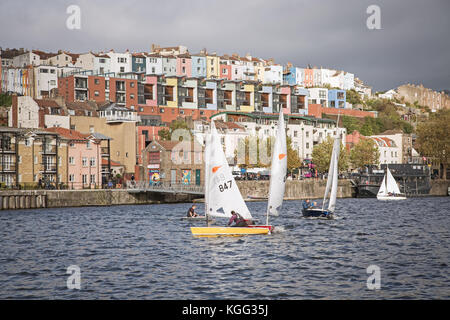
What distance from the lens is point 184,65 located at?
18150 cm

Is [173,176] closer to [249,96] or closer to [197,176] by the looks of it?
[197,176]

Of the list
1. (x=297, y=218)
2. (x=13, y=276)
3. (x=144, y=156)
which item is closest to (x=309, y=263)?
(x=13, y=276)

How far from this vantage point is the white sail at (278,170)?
44.1 m

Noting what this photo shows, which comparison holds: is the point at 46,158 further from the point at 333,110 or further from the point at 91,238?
the point at 333,110

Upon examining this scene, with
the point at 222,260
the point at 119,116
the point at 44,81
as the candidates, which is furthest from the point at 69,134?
the point at 222,260

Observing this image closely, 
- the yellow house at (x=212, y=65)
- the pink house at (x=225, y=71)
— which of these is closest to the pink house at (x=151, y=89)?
the yellow house at (x=212, y=65)

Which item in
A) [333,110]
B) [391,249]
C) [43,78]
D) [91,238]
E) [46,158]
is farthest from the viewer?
[333,110]

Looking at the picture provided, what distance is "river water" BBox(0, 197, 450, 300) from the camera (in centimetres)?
2795

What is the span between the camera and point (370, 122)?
191 meters

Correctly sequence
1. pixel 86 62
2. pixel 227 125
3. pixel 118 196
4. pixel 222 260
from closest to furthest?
pixel 222 260, pixel 118 196, pixel 227 125, pixel 86 62

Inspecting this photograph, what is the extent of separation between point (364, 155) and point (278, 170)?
100178mm

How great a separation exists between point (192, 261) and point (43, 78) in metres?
117

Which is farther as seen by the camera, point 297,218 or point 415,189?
point 415,189

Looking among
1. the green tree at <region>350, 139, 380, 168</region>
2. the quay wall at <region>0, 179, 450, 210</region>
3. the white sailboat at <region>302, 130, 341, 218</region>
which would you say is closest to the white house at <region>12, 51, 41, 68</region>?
the green tree at <region>350, 139, 380, 168</region>
